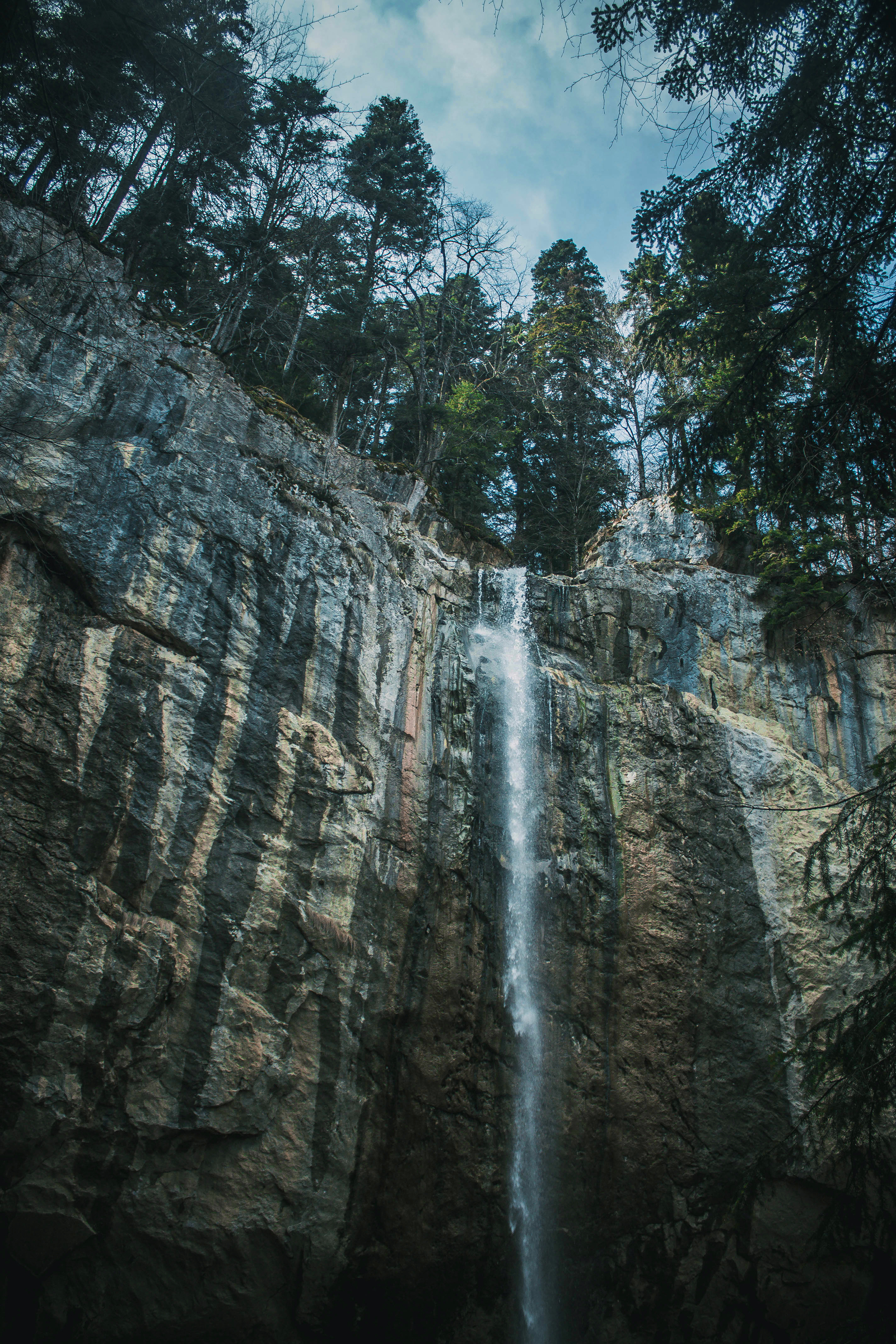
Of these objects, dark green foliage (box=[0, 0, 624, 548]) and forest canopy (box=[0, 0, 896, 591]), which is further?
dark green foliage (box=[0, 0, 624, 548])

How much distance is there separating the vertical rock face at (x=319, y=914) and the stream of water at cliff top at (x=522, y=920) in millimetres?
198

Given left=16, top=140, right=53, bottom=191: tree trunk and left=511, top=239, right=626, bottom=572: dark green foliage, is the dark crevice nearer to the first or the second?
left=16, top=140, right=53, bottom=191: tree trunk

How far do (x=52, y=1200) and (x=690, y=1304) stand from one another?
6576mm

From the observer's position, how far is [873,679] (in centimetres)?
1210

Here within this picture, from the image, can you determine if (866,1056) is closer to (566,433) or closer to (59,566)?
(59,566)

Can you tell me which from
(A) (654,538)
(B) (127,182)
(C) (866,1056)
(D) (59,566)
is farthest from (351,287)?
(C) (866,1056)

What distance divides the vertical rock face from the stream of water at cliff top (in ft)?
0.65

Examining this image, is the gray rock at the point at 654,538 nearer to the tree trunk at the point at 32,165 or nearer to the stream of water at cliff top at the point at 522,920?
the stream of water at cliff top at the point at 522,920

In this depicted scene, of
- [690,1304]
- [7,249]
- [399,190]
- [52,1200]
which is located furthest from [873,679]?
[399,190]

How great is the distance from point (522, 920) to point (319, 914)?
2.91 m

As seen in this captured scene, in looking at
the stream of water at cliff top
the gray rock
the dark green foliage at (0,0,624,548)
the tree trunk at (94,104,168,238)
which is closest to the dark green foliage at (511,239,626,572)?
the dark green foliage at (0,0,624,548)

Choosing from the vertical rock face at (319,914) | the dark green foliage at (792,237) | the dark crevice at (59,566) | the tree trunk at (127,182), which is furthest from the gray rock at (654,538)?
the tree trunk at (127,182)

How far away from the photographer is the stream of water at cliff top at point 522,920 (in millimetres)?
8625

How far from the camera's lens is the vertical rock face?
7098 millimetres
